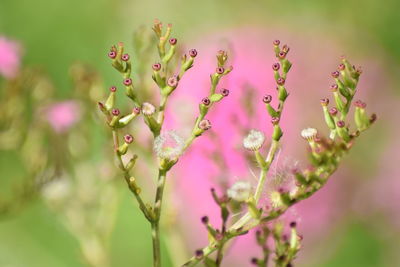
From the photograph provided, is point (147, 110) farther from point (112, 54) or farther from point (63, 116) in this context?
point (63, 116)

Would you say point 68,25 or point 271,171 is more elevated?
point 68,25

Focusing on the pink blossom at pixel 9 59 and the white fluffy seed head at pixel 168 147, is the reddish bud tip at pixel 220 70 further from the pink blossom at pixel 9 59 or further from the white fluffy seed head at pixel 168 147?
the pink blossom at pixel 9 59

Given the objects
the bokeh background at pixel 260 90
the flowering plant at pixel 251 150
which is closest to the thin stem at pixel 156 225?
the flowering plant at pixel 251 150

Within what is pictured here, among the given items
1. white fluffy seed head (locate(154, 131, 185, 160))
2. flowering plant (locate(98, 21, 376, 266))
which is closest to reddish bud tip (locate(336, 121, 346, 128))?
flowering plant (locate(98, 21, 376, 266))

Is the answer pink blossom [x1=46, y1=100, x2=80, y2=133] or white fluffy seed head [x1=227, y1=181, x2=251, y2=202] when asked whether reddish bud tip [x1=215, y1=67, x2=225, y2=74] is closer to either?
white fluffy seed head [x1=227, y1=181, x2=251, y2=202]

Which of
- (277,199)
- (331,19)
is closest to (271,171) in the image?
(277,199)

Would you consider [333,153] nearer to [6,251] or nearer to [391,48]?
[6,251]

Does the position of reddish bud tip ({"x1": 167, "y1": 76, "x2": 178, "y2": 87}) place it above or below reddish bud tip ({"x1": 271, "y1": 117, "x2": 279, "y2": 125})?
above

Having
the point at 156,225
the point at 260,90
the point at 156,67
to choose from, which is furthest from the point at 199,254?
the point at 260,90
